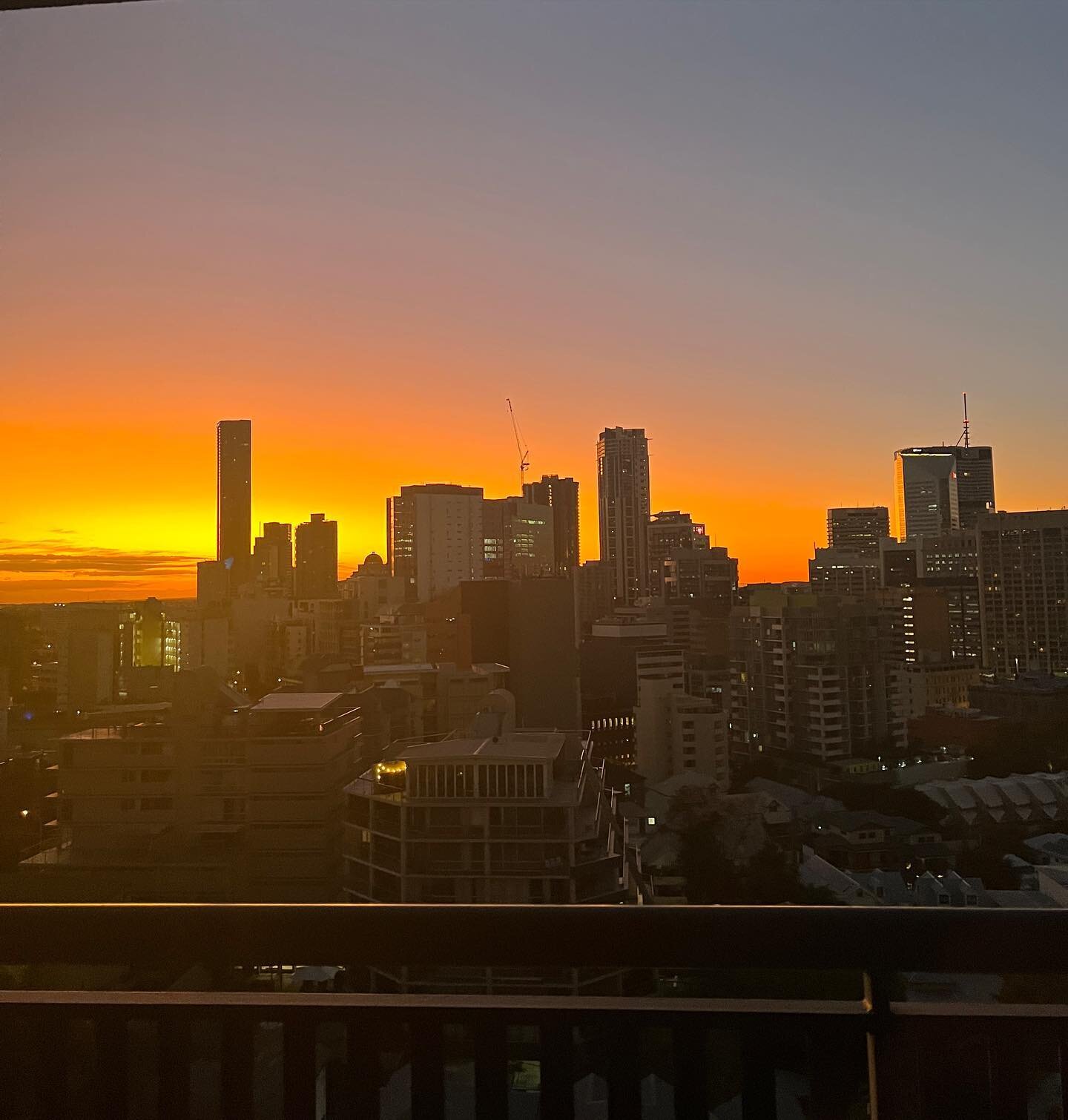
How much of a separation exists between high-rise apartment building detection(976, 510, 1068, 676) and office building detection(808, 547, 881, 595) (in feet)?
1.58

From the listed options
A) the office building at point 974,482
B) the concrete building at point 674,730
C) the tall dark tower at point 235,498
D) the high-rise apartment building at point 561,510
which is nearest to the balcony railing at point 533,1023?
the concrete building at point 674,730

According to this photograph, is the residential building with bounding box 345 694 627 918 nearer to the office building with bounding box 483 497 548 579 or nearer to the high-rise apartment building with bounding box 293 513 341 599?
the high-rise apartment building with bounding box 293 513 341 599

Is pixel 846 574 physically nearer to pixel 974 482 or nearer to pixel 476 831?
pixel 974 482

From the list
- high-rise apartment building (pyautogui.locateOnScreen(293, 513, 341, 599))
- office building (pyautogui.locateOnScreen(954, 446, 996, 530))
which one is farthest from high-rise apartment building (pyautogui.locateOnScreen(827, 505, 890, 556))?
high-rise apartment building (pyautogui.locateOnScreen(293, 513, 341, 599))

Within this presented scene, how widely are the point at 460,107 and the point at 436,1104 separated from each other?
3.76m

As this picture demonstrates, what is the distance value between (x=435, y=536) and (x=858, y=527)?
219 cm

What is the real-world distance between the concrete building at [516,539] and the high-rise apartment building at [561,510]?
30 millimetres

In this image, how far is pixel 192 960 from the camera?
2.52ft

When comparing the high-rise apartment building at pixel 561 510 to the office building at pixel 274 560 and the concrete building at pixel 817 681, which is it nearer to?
the concrete building at pixel 817 681

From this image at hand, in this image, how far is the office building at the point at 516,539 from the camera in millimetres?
4180

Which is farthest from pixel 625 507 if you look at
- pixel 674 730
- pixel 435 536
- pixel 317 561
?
pixel 317 561

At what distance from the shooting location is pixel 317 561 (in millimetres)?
4004

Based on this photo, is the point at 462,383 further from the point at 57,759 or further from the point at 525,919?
the point at 525,919

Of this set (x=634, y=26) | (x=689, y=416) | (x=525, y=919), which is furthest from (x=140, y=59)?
(x=525, y=919)
